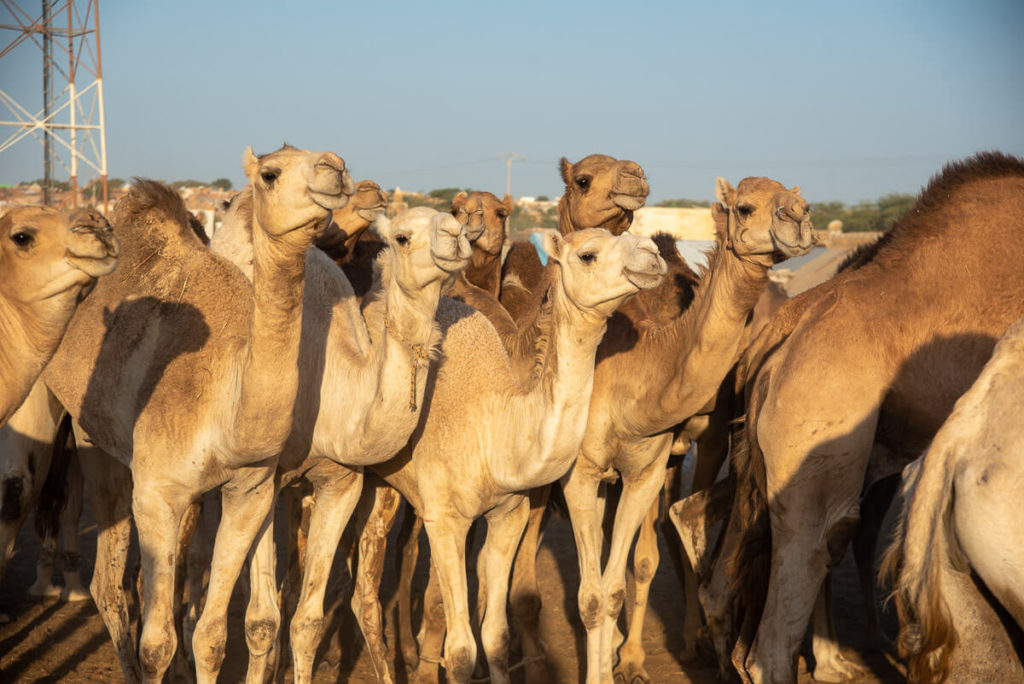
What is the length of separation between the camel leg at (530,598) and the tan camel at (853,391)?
1.19 m

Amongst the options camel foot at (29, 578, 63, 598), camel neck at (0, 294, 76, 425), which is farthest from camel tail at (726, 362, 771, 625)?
camel foot at (29, 578, 63, 598)

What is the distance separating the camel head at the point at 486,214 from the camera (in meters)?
5.80

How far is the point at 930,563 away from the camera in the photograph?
10.7 ft

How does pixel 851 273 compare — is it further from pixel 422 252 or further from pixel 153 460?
pixel 153 460

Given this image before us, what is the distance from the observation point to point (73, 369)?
537 cm

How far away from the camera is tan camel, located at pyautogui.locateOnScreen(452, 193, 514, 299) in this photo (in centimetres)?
619

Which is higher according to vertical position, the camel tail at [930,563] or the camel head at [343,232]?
the camel head at [343,232]

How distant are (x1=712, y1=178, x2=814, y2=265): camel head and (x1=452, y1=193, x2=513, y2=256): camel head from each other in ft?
4.66

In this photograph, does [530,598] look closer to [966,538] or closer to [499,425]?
[499,425]

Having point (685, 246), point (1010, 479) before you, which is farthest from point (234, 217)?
point (685, 246)

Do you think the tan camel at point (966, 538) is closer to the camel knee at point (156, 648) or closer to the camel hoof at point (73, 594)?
the camel knee at point (156, 648)

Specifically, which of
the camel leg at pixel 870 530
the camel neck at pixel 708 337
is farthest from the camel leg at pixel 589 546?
the camel leg at pixel 870 530

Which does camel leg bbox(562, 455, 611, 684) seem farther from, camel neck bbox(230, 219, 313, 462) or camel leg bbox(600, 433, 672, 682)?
camel neck bbox(230, 219, 313, 462)

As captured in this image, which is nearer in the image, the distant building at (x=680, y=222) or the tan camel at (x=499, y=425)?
the tan camel at (x=499, y=425)
